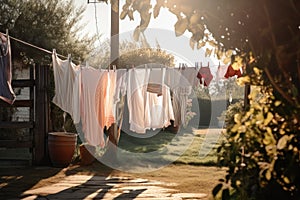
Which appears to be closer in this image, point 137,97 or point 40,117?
point 40,117

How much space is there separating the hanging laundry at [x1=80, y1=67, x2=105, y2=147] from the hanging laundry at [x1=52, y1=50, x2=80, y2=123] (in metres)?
0.12

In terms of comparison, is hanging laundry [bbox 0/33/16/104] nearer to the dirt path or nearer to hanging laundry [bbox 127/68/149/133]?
the dirt path

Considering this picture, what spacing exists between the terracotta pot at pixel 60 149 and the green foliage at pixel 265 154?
18.6ft

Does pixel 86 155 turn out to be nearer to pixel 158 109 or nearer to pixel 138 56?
pixel 158 109

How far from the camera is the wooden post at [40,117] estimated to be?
7.16 metres

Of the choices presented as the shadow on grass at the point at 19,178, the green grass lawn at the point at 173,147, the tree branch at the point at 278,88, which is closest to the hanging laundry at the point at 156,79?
the green grass lawn at the point at 173,147

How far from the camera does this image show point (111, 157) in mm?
7785

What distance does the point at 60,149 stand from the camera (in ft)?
23.0

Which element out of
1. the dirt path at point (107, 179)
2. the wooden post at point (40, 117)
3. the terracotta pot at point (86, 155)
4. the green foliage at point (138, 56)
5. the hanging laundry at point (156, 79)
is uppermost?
the green foliage at point (138, 56)

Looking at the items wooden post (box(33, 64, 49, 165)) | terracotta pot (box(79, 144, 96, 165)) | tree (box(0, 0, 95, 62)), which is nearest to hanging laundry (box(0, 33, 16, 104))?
wooden post (box(33, 64, 49, 165))

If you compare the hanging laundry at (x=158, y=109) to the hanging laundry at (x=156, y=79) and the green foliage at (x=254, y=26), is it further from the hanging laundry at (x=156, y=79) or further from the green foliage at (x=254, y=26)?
the green foliage at (x=254, y=26)

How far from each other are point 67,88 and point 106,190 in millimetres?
2081

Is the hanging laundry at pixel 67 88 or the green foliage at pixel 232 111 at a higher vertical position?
the hanging laundry at pixel 67 88

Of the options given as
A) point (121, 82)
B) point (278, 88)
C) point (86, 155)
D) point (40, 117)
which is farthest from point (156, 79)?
point (278, 88)
